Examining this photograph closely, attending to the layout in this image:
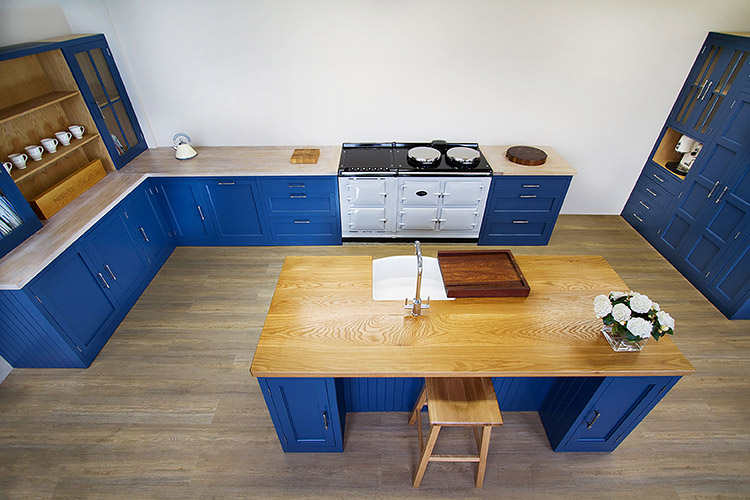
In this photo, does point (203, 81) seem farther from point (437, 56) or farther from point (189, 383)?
point (189, 383)

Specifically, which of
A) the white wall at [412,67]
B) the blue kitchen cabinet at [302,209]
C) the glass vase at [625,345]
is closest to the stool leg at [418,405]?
the glass vase at [625,345]

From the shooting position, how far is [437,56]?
3453 millimetres

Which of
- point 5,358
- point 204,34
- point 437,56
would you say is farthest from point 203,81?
point 5,358

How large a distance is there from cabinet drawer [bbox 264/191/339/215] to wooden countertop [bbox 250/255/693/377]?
1.55 meters

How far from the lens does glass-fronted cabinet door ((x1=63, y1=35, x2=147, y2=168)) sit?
9.90 ft

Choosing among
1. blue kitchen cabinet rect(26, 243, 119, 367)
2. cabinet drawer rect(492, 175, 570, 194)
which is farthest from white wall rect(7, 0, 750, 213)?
blue kitchen cabinet rect(26, 243, 119, 367)

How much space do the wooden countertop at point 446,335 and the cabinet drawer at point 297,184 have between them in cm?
152

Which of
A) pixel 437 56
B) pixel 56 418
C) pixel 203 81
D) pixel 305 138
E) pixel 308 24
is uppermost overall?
pixel 308 24

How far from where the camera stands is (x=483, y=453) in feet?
6.27

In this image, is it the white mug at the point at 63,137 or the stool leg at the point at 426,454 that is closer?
the stool leg at the point at 426,454

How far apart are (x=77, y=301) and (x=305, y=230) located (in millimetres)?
1927

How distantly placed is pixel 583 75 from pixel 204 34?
3538mm

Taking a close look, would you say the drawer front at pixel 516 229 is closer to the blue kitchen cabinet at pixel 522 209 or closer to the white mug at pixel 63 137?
the blue kitchen cabinet at pixel 522 209

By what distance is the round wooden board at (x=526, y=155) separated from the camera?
3520 mm
